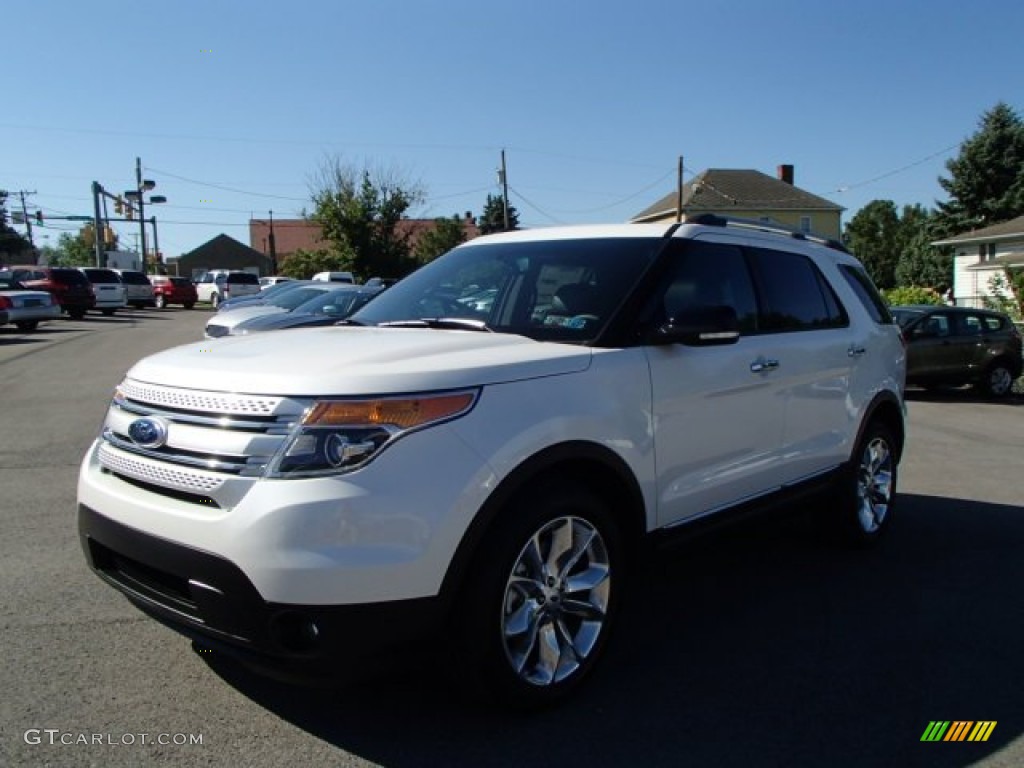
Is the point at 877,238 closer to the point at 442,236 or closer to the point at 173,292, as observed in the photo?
the point at 442,236

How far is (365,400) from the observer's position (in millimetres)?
2723

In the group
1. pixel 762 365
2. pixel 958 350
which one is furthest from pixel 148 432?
pixel 958 350

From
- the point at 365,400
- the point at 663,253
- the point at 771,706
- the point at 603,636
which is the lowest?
the point at 771,706

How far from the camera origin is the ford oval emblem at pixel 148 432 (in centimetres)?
297

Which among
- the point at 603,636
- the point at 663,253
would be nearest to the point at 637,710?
the point at 603,636

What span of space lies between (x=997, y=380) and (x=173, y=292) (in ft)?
119

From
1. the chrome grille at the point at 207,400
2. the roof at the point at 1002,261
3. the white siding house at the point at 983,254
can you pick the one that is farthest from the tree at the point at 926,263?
the chrome grille at the point at 207,400

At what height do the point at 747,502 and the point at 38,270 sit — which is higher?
the point at 38,270

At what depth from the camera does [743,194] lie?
5262 centimetres

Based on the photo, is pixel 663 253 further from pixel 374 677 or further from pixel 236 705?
pixel 236 705

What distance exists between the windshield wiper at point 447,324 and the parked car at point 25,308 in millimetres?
22231

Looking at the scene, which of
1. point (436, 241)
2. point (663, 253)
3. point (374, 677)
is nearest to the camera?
point (374, 677)

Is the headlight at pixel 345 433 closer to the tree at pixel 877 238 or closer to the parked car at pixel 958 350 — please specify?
the parked car at pixel 958 350

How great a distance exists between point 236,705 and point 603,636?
146 centimetres
